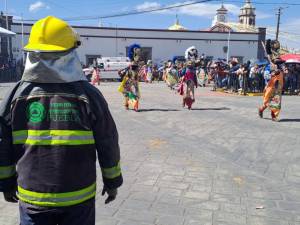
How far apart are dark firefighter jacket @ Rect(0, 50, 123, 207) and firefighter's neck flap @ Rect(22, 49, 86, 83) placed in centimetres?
3

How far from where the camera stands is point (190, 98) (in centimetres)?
1288

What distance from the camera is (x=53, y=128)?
2395 mm

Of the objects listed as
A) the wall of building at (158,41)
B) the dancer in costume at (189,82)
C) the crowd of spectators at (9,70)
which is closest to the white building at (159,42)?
the wall of building at (158,41)

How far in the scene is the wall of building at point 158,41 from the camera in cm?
4194

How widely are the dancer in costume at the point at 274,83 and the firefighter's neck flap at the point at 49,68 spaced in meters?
8.72

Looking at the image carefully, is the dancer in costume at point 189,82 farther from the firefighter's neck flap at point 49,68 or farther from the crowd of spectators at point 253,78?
the firefighter's neck flap at point 49,68

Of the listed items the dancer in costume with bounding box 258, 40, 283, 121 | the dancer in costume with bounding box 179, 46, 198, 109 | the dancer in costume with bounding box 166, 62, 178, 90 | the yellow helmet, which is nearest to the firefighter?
the yellow helmet

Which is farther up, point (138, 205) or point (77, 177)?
point (77, 177)

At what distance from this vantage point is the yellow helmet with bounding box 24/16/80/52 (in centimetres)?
240

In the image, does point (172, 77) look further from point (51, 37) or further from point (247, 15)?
point (247, 15)

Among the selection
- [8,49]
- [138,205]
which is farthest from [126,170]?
[8,49]

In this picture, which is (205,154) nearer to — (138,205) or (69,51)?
(138,205)

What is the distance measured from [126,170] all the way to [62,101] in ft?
12.4

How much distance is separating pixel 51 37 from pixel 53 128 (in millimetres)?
531
